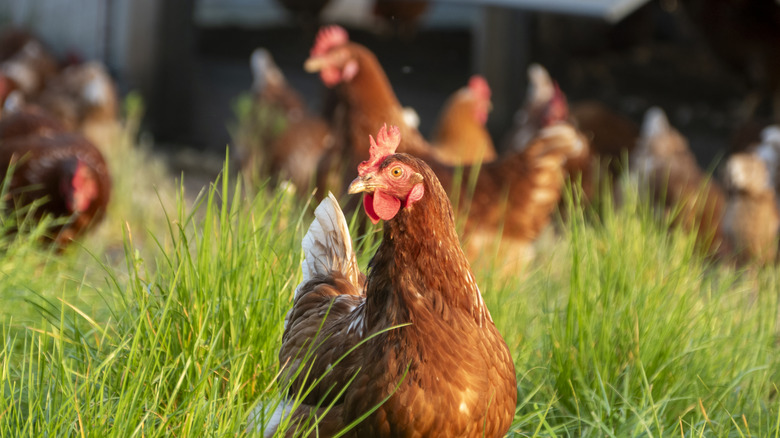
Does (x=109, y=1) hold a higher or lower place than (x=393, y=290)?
higher

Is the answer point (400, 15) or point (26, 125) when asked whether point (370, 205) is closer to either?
point (26, 125)

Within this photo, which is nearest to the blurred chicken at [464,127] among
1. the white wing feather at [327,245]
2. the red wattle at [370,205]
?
the white wing feather at [327,245]

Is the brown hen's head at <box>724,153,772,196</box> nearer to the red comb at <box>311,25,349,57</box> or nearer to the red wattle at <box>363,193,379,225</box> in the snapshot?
the red comb at <box>311,25,349,57</box>

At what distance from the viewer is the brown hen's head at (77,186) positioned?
173 inches

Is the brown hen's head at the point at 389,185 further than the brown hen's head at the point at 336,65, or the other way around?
the brown hen's head at the point at 336,65

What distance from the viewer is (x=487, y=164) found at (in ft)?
14.3

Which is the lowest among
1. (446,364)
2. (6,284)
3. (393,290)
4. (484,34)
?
(6,284)

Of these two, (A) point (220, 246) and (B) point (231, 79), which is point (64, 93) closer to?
(B) point (231, 79)

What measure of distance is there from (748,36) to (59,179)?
496 cm

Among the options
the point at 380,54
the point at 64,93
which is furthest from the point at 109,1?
the point at 380,54

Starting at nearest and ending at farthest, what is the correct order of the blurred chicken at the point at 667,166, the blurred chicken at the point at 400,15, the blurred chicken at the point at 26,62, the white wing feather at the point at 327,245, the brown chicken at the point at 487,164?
the white wing feather at the point at 327,245 → the brown chicken at the point at 487,164 → the blurred chicken at the point at 667,166 → the blurred chicken at the point at 26,62 → the blurred chicken at the point at 400,15

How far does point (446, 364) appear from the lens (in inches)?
72.9

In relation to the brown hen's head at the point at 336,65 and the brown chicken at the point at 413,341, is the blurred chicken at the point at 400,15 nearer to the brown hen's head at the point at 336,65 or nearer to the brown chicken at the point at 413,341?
the brown hen's head at the point at 336,65

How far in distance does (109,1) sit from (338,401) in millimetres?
8777
